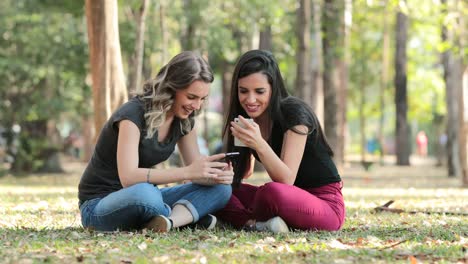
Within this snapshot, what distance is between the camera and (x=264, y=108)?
24.2ft

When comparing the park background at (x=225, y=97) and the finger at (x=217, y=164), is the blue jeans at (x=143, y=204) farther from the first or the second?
the finger at (x=217, y=164)

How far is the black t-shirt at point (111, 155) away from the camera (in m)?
7.18

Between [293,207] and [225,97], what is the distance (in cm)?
2470

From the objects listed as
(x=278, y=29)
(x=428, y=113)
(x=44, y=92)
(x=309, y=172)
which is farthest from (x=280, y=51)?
(x=309, y=172)

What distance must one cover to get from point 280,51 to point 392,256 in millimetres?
26629

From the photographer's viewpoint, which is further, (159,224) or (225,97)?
(225,97)

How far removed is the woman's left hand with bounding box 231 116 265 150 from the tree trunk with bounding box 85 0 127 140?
6.42 m

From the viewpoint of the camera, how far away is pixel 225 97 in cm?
3183

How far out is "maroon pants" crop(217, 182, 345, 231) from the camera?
7184 mm

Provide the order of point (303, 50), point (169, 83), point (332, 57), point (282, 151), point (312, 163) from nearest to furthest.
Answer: point (169, 83), point (282, 151), point (312, 163), point (303, 50), point (332, 57)

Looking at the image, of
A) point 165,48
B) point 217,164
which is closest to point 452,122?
point 165,48

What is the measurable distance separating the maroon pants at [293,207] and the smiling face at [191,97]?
848mm

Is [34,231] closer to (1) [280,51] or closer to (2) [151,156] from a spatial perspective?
(2) [151,156]

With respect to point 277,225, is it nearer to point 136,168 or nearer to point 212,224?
point 212,224
